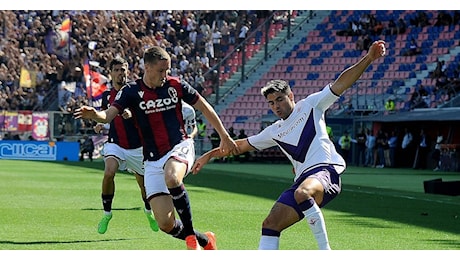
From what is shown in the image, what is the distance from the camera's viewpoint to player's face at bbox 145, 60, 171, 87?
10.0 m

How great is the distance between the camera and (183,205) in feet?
33.4

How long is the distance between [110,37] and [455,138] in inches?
723

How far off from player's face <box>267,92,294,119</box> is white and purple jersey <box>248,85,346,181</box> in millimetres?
55

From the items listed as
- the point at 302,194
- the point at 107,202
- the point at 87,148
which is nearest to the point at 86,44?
the point at 87,148

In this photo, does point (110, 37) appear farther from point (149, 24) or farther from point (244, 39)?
point (244, 39)

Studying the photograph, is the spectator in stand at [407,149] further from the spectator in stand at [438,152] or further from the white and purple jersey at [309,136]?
the white and purple jersey at [309,136]

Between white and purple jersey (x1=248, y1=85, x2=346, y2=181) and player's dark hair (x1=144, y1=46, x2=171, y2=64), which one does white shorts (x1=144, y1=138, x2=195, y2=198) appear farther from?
white and purple jersey (x1=248, y1=85, x2=346, y2=181)

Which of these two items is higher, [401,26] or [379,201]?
[401,26]

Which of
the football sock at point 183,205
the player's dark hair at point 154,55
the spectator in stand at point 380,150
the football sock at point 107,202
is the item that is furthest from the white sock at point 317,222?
the spectator in stand at point 380,150

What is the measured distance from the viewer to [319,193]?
358 inches

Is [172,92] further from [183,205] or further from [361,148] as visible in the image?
[361,148]

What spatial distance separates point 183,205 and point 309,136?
153cm

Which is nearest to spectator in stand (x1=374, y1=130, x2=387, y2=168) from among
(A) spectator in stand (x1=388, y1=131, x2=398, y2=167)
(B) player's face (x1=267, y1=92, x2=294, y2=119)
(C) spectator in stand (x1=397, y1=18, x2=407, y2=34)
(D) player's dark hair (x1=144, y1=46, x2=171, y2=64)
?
(A) spectator in stand (x1=388, y1=131, x2=398, y2=167)

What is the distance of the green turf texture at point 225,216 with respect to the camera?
38.4 ft
